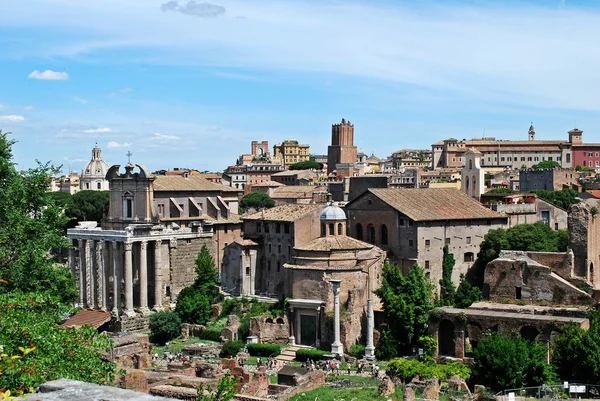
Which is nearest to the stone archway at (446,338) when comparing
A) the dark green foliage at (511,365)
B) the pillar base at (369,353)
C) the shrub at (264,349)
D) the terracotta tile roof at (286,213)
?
the pillar base at (369,353)

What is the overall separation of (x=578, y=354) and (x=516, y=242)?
635 inches

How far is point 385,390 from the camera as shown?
100 ft

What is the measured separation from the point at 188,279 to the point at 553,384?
28.2 m

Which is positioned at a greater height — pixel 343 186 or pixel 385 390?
pixel 343 186

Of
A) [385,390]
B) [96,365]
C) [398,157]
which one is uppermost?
[398,157]

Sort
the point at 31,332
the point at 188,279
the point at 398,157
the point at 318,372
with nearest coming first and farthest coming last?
1. the point at 31,332
2. the point at 318,372
3. the point at 188,279
4. the point at 398,157

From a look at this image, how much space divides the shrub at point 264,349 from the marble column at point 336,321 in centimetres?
280

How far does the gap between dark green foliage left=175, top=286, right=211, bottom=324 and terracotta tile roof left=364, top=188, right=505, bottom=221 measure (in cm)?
1151

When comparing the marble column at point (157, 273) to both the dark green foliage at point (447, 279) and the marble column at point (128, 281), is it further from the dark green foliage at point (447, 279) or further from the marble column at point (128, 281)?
the dark green foliage at point (447, 279)

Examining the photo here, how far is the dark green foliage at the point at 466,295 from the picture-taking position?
43188 mm

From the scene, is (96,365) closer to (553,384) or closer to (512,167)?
(553,384)

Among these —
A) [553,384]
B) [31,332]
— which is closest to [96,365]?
[31,332]

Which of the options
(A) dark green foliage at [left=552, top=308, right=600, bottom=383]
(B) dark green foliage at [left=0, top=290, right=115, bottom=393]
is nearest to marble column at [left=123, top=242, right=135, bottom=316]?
(A) dark green foliage at [left=552, top=308, right=600, bottom=383]

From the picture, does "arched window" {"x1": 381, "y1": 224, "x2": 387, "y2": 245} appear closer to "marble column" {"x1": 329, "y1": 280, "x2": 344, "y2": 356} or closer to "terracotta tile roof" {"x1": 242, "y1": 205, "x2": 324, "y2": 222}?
"terracotta tile roof" {"x1": 242, "y1": 205, "x2": 324, "y2": 222}
